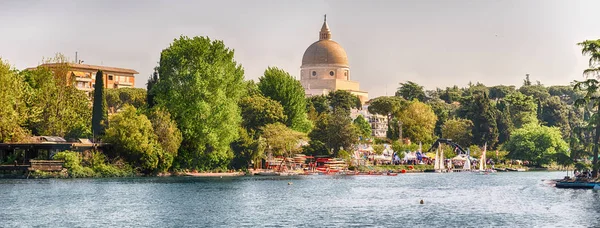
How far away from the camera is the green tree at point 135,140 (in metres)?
73.9

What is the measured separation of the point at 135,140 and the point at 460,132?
62.5m

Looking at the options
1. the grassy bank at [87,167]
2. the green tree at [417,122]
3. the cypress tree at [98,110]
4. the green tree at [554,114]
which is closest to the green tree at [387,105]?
the green tree at [417,122]

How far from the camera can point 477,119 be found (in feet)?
420

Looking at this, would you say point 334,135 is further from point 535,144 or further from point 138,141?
point 535,144

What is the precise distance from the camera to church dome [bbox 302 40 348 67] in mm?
179250

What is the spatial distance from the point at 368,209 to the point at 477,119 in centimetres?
8211

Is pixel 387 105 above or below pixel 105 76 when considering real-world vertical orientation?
below

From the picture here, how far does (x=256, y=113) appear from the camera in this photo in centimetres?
9156

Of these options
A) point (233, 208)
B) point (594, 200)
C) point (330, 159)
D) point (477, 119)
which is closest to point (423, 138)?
point (477, 119)

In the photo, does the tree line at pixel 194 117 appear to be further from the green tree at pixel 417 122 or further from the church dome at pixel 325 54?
the church dome at pixel 325 54

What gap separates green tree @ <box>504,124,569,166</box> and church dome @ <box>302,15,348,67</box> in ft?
211

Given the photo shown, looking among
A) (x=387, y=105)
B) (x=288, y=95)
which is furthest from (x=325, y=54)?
(x=288, y=95)

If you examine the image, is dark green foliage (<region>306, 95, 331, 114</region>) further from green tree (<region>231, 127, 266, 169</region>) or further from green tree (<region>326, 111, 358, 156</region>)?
green tree (<region>231, 127, 266, 169</region>)

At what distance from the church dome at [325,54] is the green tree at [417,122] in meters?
50.0
